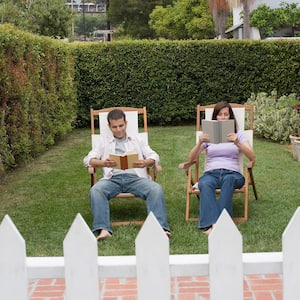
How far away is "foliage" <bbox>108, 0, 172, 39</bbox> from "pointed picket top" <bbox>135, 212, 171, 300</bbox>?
3663 cm

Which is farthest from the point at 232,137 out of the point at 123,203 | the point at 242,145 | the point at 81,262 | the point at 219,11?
the point at 219,11

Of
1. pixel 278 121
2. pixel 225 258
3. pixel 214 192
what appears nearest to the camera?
pixel 225 258

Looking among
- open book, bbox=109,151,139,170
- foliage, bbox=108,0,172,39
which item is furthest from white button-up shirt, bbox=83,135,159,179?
foliage, bbox=108,0,172,39

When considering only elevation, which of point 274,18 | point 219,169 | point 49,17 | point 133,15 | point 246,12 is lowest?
point 219,169

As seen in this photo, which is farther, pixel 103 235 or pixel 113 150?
pixel 113 150

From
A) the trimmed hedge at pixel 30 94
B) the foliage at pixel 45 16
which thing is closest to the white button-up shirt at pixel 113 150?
the trimmed hedge at pixel 30 94

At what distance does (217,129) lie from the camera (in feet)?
15.9

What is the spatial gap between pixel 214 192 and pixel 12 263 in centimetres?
309

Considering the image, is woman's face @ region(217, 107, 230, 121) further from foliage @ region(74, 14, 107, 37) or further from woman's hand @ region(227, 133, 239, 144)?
foliage @ region(74, 14, 107, 37)

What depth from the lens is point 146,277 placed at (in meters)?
1.77

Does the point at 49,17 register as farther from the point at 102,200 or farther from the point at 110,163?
the point at 102,200

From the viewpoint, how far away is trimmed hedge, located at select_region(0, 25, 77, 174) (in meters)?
7.17

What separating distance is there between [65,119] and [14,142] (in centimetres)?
336

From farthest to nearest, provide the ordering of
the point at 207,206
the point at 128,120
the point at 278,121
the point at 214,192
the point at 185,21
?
the point at 185,21 → the point at 278,121 → the point at 128,120 → the point at 214,192 → the point at 207,206
